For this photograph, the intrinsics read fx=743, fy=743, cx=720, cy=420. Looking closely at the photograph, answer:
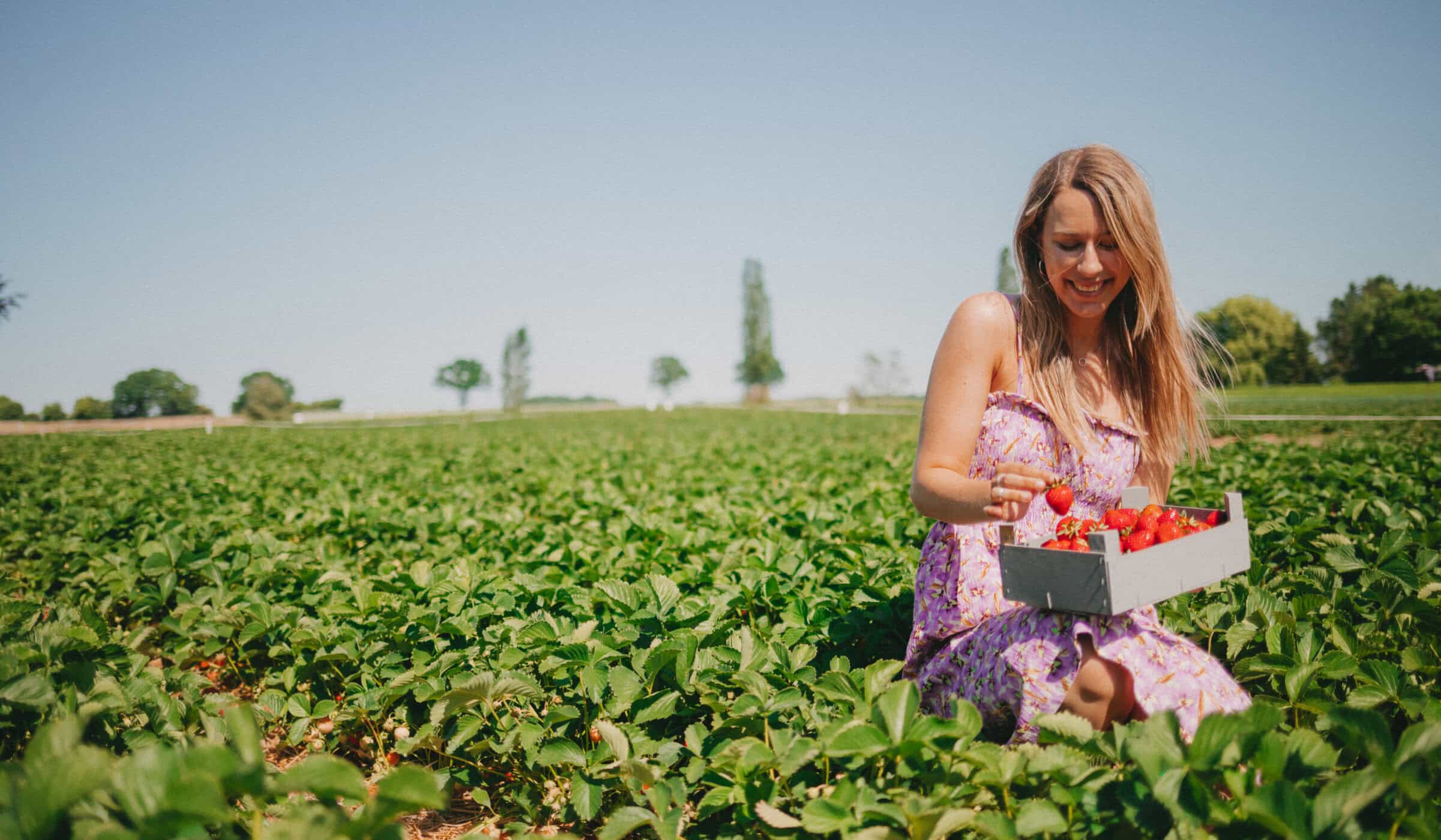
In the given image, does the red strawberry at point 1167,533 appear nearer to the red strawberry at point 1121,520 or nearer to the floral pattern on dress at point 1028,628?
the red strawberry at point 1121,520

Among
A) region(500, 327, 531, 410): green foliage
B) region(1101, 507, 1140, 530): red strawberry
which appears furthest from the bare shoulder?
region(500, 327, 531, 410): green foliage

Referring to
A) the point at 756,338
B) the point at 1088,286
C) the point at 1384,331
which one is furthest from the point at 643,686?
the point at 756,338

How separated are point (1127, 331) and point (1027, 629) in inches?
43.1

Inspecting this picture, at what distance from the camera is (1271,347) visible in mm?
55594

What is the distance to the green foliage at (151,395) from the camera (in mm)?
21672

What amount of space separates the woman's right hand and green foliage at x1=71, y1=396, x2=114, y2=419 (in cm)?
2592

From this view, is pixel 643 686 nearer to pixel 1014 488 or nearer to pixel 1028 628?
pixel 1028 628

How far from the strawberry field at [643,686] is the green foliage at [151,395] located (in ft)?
67.0

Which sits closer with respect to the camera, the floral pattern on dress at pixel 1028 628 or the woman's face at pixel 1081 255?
the floral pattern on dress at pixel 1028 628

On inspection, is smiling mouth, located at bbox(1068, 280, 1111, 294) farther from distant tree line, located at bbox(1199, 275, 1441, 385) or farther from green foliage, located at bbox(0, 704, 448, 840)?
green foliage, located at bbox(0, 704, 448, 840)

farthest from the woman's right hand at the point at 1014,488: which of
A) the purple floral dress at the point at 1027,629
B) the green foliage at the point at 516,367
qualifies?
the green foliage at the point at 516,367

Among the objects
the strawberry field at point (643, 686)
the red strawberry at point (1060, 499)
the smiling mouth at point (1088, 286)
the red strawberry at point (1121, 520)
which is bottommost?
the strawberry field at point (643, 686)

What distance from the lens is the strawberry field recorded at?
4.17 feet

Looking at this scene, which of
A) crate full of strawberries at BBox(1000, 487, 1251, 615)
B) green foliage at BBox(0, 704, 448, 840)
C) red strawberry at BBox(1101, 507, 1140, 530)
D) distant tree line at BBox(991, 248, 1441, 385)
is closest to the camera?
green foliage at BBox(0, 704, 448, 840)
